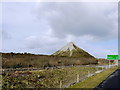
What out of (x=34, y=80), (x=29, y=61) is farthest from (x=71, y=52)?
(x=34, y=80)

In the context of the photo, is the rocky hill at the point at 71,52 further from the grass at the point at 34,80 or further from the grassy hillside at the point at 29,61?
the grass at the point at 34,80

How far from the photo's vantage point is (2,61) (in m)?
43.2

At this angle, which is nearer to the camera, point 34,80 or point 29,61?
point 34,80

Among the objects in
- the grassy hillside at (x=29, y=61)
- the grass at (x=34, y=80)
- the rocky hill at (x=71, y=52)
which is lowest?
the grass at (x=34, y=80)

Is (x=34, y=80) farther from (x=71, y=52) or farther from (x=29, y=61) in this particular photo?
(x=71, y=52)

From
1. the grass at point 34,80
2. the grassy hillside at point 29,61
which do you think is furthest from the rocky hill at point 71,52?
the grass at point 34,80

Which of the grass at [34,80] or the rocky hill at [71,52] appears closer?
the grass at [34,80]

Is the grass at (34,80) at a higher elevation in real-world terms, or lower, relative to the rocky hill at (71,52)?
lower

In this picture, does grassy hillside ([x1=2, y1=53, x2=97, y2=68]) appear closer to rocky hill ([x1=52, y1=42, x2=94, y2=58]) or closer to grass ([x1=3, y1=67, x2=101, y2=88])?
grass ([x1=3, y1=67, x2=101, y2=88])

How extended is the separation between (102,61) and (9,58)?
8916cm

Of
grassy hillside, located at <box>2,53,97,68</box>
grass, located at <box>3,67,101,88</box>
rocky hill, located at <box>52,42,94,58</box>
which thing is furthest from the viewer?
rocky hill, located at <box>52,42,94,58</box>

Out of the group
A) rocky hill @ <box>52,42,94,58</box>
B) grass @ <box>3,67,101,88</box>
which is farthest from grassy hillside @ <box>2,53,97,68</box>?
rocky hill @ <box>52,42,94,58</box>

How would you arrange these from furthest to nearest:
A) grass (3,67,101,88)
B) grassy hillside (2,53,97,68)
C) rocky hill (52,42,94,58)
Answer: rocky hill (52,42,94,58), grassy hillside (2,53,97,68), grass (3,67,101,88)

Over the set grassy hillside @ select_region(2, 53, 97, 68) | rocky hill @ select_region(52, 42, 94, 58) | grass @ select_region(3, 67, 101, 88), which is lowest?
grass @ select_region(3, 67, 101, 88)
